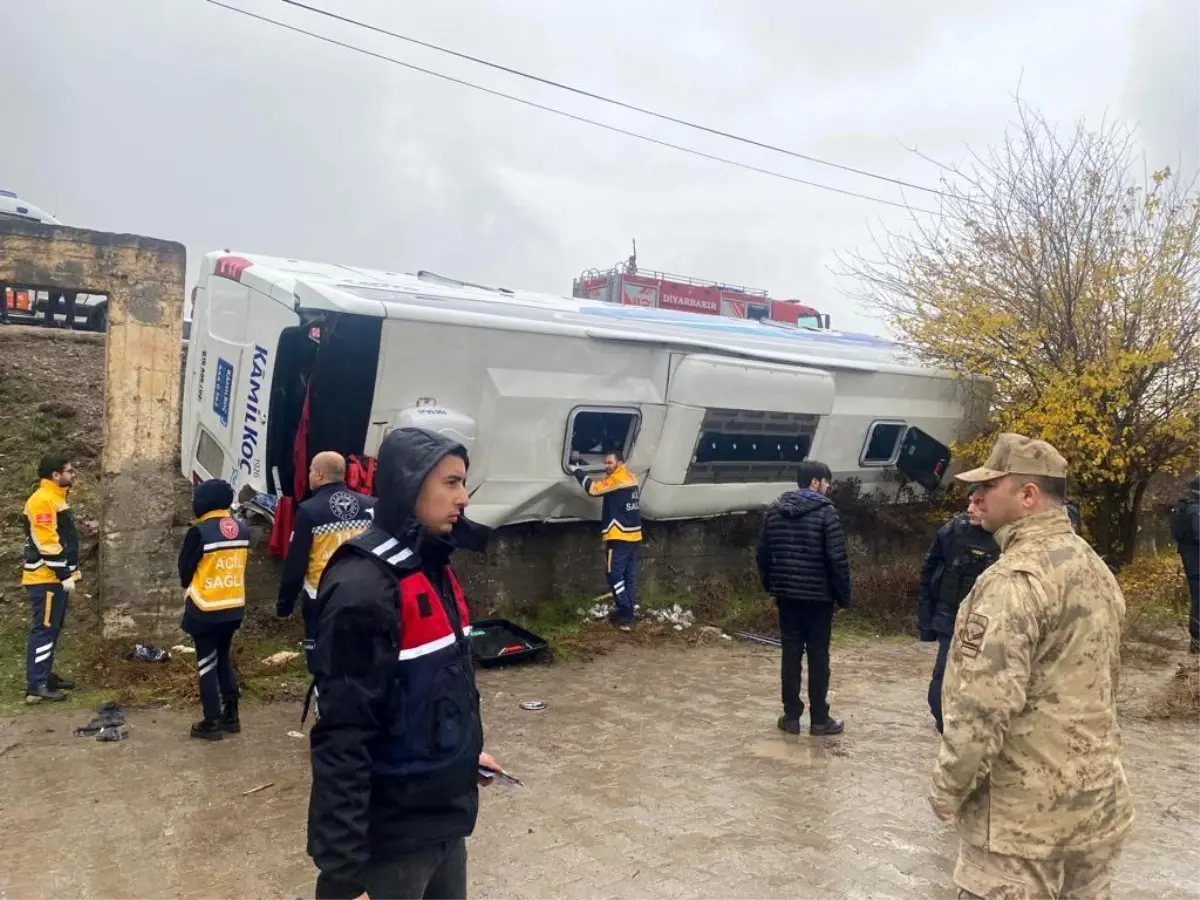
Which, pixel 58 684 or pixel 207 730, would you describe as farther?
pixel 58 684

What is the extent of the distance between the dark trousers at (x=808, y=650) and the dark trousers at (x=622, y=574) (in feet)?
8.97

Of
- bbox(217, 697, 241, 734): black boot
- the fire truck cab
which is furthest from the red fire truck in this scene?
bbox(217, 697, 241, 734): black boot

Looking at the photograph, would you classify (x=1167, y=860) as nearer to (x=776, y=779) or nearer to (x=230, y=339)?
(x=776, y=779)

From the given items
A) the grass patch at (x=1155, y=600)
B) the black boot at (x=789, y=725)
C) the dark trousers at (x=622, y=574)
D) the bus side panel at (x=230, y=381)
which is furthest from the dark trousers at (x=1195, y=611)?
the bus side panel at (x=230, y=381)

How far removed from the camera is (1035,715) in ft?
8.17

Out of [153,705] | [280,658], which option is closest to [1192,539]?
[280,658]

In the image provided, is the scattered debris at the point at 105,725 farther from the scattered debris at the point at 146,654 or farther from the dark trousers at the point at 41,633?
the scattered debris at the point at 146,654

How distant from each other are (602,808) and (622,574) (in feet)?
13.0

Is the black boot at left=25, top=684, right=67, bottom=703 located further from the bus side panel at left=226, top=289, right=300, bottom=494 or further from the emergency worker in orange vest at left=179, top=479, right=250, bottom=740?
the bus side panel at left=226, top=289, right=300, bottom=494

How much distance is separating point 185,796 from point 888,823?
3570 mm

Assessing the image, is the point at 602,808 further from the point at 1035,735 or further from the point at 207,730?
the point at 1035,735

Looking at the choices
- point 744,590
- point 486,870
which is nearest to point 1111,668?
point 486,870

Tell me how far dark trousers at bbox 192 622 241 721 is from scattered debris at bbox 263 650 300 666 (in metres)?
1.18

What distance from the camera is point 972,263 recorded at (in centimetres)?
1070
